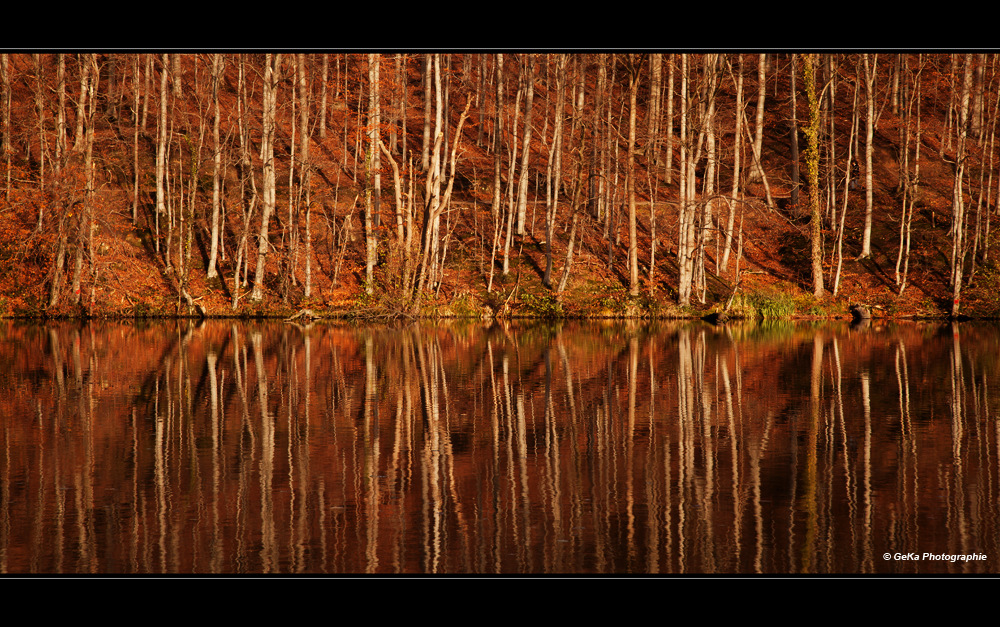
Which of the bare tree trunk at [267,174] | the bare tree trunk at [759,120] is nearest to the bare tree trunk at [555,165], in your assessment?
the bare tree trunk at [759,120]

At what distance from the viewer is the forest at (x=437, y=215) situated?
33.5m

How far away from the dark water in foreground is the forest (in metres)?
16.1

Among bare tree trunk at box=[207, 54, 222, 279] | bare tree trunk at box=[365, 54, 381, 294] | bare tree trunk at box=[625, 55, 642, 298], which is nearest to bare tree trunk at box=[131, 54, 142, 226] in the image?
bare tree trunk at box=[207, 54, 222, 279]

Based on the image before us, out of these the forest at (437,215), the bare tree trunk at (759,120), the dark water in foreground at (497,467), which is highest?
the bare tree trunk at (759,120)

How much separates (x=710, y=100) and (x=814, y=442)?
29674 millimetres

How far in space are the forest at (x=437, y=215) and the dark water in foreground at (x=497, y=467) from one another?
1613cm

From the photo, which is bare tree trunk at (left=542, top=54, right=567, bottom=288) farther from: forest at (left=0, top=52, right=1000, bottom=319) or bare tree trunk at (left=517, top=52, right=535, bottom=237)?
bare tree trunk at (left=517, top=52, right=535, bottom=237)

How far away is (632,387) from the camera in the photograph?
14680 mm

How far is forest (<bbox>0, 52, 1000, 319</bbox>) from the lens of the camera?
3353cm

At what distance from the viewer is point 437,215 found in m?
32.8

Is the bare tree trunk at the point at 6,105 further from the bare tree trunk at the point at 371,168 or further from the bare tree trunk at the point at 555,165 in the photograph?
the bare tree trunk at the point at 555,165

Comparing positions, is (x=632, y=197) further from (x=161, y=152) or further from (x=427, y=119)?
(x=161, y=152)

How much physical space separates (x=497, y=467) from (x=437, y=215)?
2483cm

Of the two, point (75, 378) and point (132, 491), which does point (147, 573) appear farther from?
point (75, 378)
